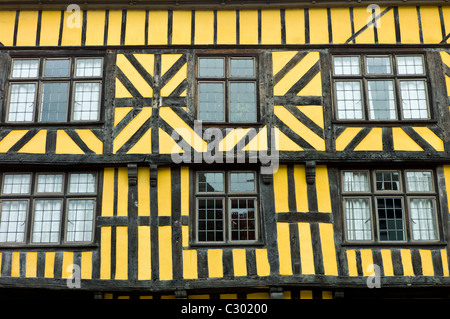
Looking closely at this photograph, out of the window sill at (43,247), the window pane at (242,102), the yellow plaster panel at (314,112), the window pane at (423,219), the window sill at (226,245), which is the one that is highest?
the window pane at (242,102)

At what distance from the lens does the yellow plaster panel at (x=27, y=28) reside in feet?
37.0

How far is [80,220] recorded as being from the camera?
414 inches

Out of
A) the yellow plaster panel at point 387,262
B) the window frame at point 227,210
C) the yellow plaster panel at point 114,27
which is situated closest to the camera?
the yellow plaster panel at point 387,262

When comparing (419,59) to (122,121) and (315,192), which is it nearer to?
(315,192)

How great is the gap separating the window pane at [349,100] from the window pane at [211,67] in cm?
214

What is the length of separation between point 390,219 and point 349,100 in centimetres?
225

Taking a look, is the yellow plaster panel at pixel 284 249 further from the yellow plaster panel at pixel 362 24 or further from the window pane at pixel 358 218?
the yellow plaster panel at pixel 362 24

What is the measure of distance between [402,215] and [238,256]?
293 cm

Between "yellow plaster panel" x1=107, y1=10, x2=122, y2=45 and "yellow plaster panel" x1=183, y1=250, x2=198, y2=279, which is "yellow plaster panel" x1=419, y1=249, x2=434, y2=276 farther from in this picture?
"yellow plaster panel" x1=107, y1=10, x2=122, y2=45

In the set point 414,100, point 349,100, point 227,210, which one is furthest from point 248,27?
point 227,210

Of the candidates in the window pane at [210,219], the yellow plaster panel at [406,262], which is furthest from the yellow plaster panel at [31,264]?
the yellow plaster panel at [406,262]
